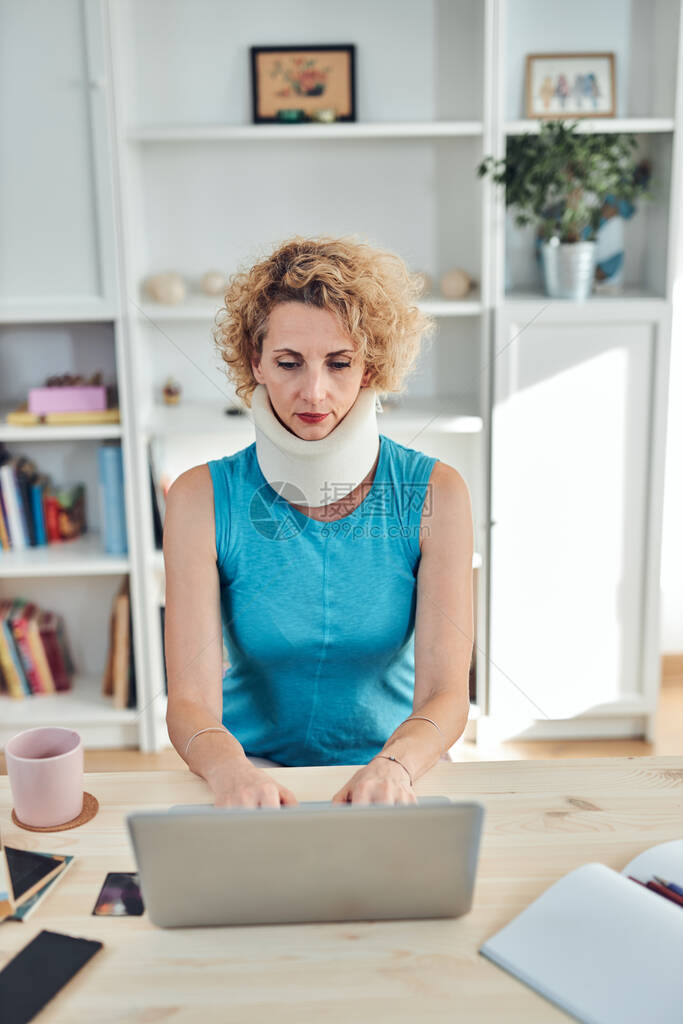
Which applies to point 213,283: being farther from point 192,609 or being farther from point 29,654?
point 192,609

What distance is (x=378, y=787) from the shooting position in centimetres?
90

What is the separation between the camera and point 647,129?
222 centimetres

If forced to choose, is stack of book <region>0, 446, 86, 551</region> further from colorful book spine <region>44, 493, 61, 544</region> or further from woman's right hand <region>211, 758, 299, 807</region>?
woman's right hand <region>211, 758, 299, 807</region>

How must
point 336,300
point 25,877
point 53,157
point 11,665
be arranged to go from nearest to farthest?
point 25,877
point 336,300
point 53,157
point 11,665

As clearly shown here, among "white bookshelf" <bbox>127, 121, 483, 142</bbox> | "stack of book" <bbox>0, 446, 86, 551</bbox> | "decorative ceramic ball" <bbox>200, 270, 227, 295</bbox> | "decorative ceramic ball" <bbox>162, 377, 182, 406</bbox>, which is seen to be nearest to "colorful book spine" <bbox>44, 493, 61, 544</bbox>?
"stack of book" <bbox>0, 446, 86, 551</bbox>

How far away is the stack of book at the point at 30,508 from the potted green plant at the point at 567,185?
1.33m

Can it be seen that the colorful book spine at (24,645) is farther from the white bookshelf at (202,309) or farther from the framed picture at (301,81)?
the framed picture at (301,81)

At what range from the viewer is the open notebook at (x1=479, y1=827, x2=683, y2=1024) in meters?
0.66

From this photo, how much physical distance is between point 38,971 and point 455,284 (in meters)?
1.96

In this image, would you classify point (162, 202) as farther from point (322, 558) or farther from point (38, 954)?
point (38, 954)

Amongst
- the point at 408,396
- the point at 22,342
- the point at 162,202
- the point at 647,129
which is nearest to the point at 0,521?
the point at 22,342

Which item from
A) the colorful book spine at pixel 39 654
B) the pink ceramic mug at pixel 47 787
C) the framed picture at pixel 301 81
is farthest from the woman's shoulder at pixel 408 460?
the colorful book spine at pixel 39 654

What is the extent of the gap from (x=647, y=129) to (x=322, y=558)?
1.54m

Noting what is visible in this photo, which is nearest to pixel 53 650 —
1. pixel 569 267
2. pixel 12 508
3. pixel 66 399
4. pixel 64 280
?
pixel 12 508
